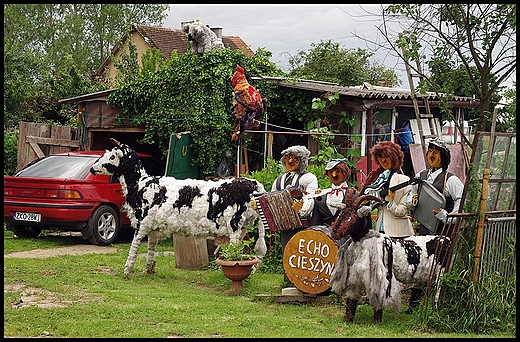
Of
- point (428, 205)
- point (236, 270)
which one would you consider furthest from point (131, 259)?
point (428, 205)

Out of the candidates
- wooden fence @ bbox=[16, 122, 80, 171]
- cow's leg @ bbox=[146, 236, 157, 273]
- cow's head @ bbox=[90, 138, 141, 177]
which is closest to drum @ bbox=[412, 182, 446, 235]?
cow's leg @ bbox=[146, 236, 157, 273]

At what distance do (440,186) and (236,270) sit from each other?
2.78 meters

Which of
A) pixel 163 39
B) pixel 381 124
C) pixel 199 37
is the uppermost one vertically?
pixel 163 39

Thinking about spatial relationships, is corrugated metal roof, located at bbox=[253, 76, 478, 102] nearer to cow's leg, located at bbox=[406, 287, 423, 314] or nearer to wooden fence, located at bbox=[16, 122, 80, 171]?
wooden fence, located at bbox=[16, 122, 80, 171]

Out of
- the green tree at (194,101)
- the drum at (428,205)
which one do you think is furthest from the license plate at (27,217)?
the drum at (428,205)

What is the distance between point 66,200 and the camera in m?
11.9

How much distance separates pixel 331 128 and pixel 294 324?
28.1 feet

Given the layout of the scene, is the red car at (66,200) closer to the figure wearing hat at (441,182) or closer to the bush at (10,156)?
the figure wearing hat at (441,182)

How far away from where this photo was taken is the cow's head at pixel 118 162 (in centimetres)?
1004

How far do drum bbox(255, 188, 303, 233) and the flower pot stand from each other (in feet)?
1.94

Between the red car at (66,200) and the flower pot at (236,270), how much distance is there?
158 inches

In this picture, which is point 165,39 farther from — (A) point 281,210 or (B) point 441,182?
(B) point 441,182

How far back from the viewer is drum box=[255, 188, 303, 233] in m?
8.59

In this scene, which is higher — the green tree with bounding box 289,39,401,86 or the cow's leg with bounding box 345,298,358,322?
the green tree with bounding box 289,39,401,86
